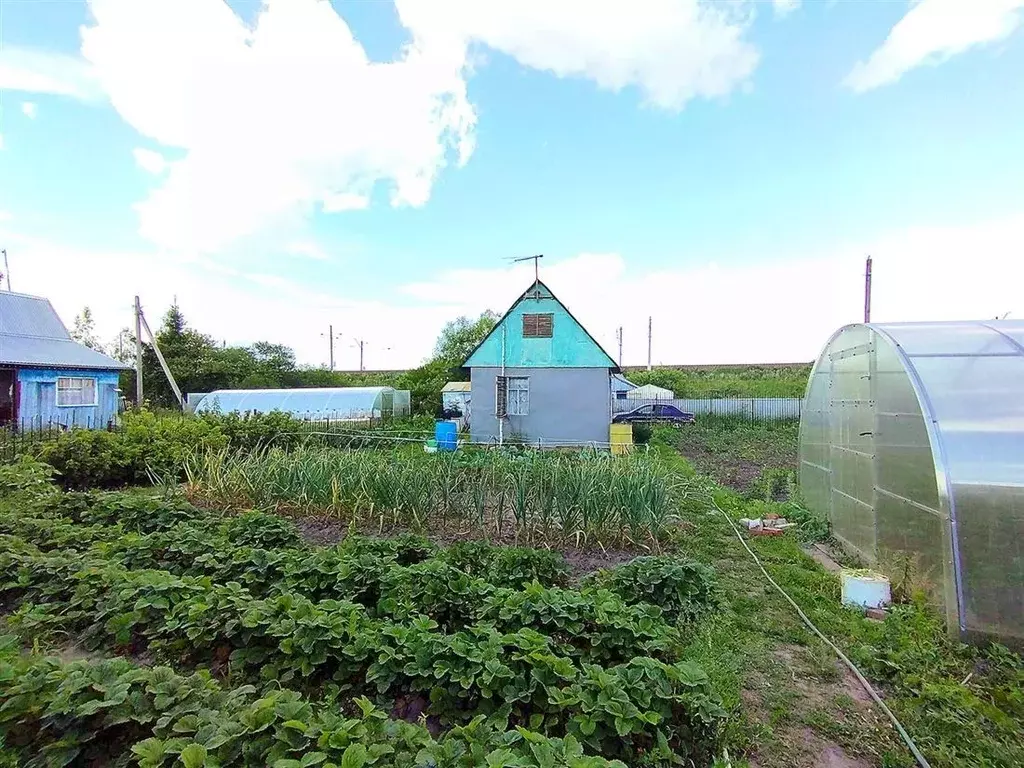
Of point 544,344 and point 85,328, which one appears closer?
point 544,344

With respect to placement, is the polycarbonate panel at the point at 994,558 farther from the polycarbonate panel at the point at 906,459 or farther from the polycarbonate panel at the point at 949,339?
the polycarbonate panel at the point at 949,339

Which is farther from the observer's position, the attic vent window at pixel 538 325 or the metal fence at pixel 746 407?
the metal fence at pixel 746 407

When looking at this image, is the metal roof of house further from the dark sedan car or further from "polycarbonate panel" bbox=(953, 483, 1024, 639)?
"polycarbonate panel" bbox=(953, 483, 1024, 639)

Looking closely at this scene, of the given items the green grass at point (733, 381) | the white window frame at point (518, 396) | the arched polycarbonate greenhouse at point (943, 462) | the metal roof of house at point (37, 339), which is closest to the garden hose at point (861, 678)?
the arched polycarbonate greenhouse at point (943, 462)

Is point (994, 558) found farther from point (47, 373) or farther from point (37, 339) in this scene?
point (37, 339)

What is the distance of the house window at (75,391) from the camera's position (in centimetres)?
1555

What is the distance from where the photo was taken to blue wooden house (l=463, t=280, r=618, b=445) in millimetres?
13883

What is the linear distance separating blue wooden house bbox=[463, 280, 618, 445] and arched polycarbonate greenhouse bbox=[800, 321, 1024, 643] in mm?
8365

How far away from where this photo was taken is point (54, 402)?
1534 cm

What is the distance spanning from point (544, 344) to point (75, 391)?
565 inches

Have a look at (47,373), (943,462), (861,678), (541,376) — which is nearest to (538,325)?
(541,376)

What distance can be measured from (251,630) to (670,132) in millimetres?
9927

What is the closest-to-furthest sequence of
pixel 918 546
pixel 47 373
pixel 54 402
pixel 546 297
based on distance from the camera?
pixel 918 546, pixel 546 297, pixel 47 373, pixel 54 402

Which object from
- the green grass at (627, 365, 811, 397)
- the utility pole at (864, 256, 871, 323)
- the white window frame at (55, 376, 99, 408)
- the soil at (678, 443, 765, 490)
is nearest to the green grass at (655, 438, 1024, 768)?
the soil at (678, 443, 765, 490)
